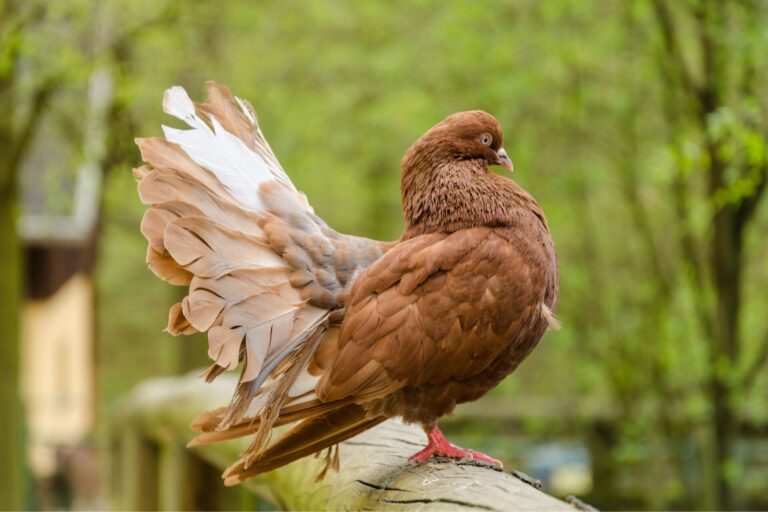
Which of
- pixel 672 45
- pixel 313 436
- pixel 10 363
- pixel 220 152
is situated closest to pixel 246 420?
pixel 313 436

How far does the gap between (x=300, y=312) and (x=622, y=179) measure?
6857 mm

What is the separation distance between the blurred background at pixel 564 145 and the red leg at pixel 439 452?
2.54 m

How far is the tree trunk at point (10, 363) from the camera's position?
8.07 meters

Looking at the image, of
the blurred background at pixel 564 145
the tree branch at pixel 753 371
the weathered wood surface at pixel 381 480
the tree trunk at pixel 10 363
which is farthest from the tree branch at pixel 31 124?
the tree branch at pixel 753 371

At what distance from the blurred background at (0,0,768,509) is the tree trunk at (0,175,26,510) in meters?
0.02

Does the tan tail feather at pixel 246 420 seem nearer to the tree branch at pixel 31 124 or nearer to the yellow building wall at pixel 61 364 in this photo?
the tree branch at pixel 31 124

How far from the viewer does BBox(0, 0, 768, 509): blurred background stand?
7.49 metres

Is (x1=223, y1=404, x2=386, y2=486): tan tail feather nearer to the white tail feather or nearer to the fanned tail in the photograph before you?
the fanned tail

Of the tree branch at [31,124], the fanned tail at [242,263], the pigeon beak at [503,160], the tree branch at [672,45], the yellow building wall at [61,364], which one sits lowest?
the yellow building wall at [61,364]

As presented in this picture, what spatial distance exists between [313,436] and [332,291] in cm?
41

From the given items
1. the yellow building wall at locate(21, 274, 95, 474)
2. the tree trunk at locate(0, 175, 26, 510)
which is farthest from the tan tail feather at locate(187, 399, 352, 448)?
the yellow building wall at locate(21, 274, 95, 474)

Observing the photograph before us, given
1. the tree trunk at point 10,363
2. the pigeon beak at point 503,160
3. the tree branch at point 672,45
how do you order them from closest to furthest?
the pigeon beak at point 503,160 < the tree branch at point 672,45 < the tree trunk at point 10,363

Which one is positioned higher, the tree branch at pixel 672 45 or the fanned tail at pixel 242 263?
the tree branch at pixel 672 45

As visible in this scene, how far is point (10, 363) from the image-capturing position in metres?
8.22
